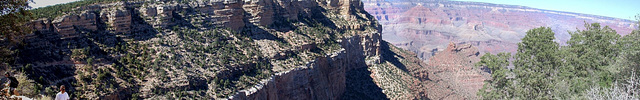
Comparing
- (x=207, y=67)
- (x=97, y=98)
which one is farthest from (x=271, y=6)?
(x=97, y=98)

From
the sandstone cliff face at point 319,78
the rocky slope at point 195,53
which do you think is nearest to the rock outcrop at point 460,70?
the sandstone cliff face at point 319,78

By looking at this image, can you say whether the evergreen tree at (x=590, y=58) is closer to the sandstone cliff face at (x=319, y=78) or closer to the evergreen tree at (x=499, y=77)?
the evergreen tree at (x=499, y=77)

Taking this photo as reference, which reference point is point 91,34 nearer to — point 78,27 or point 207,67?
point 78,27

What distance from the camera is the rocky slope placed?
33.2m

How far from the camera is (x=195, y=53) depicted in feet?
134

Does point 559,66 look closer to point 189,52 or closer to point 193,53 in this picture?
point 193,53

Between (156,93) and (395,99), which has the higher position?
(156,93)

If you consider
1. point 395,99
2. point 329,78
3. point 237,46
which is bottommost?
point 395,99

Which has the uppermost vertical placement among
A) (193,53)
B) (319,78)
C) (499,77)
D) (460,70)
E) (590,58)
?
(590,58)

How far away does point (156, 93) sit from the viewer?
33.9 metres

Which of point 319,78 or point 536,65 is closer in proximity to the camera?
point 536,65

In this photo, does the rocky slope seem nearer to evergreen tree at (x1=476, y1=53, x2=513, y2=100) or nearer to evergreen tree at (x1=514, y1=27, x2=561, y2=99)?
evergreen tree at (x1=476, y1=53, x2=513, y2=100)

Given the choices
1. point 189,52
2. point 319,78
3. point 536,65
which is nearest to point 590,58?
point 536,65

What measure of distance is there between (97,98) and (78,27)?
337 inches
